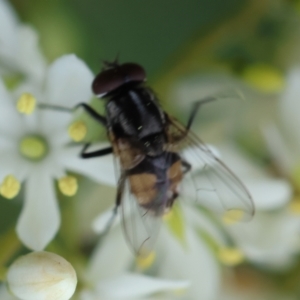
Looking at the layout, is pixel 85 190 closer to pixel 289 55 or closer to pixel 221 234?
pixel 221 234

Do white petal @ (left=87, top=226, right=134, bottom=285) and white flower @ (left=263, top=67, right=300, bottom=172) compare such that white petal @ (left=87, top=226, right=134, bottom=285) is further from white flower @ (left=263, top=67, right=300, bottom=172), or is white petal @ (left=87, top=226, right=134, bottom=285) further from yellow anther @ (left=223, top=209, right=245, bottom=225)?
white flower @ (left=263, top=67, right=300, bottom=172)

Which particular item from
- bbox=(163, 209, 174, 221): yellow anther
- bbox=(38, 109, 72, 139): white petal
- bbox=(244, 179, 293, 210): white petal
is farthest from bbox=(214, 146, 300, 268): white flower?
bbox=(38, 109, 72, 139): white petal

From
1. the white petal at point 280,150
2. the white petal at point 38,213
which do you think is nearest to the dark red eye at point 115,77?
the white petal at point 38,213

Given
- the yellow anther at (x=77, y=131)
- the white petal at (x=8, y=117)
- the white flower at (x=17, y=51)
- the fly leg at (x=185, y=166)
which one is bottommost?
the fly leg at (x=185, y=166)

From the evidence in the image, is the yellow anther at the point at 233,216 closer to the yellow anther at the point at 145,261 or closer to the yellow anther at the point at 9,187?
the yellow anther at the point at 145,261

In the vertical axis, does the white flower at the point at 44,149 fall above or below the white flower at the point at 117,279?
above

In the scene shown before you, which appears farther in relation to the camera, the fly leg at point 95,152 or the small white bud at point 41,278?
the fly leg at point 95,152
